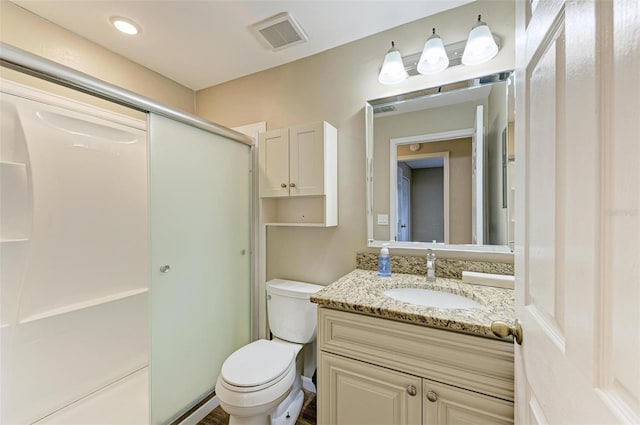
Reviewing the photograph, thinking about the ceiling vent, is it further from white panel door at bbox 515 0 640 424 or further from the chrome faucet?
the chrome faucet

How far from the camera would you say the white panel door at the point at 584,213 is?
270mm

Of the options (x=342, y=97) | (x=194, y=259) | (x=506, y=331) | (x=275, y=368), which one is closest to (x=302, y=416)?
(x=275, y=368)

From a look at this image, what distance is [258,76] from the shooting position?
1996 millimetres

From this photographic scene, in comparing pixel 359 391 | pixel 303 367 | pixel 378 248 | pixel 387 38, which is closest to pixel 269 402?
pixel 359 391

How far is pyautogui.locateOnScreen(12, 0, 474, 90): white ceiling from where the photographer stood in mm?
1368

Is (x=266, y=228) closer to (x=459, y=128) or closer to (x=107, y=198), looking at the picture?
(x=107, y=198)

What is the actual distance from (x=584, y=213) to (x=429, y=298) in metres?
1.04

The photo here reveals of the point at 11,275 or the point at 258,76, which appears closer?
the point at 11,275

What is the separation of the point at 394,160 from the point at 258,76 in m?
1.27

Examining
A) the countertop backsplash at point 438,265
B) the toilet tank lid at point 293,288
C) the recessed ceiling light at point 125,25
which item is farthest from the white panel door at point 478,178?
the recessed ceiling light at point 125,25

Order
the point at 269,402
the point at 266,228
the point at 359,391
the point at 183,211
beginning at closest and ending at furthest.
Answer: the point at 359,391 < the point at 269,402 < the point at 183,211 < the point at 266,228

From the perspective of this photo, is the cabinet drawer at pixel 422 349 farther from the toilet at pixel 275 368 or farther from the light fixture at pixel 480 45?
the light fixture at pixel 480 45

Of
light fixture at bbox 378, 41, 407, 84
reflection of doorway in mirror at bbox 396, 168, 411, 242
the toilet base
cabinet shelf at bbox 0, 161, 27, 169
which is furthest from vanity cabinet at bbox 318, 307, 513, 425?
cabinet shelf at bbox 0, 161, 27, 169

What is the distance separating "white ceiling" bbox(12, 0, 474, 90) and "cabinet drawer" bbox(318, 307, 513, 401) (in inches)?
62.0
